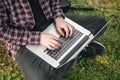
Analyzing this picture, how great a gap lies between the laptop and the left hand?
3 cm

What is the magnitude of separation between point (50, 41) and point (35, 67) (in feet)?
0.78

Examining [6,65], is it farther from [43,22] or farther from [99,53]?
[99,53]

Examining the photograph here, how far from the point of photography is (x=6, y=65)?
3.02 meters

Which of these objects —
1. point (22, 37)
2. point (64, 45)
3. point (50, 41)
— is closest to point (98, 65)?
point (64, 45)

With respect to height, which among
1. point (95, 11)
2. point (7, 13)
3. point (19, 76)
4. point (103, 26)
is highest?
point (7, 13)

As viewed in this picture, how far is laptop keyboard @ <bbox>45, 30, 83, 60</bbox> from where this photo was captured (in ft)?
7.79

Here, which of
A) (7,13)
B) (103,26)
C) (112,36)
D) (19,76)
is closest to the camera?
(7,13)

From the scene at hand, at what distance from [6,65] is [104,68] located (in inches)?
38.0

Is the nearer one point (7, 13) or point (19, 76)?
point (7, 13)

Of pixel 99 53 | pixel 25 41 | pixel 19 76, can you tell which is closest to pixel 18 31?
pixel 25 41

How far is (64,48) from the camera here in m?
2.41

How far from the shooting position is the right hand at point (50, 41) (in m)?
2.34

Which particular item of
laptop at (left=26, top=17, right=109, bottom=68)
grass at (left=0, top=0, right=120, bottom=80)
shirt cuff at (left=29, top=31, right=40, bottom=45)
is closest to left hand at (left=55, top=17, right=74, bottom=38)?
laptop at (left=26, top=17, right=109, bottom=68)

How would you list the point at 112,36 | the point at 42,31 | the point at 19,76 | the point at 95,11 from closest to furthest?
the point at 42,31, the point at 19,76, the point at 112,36, the point at 95,11
